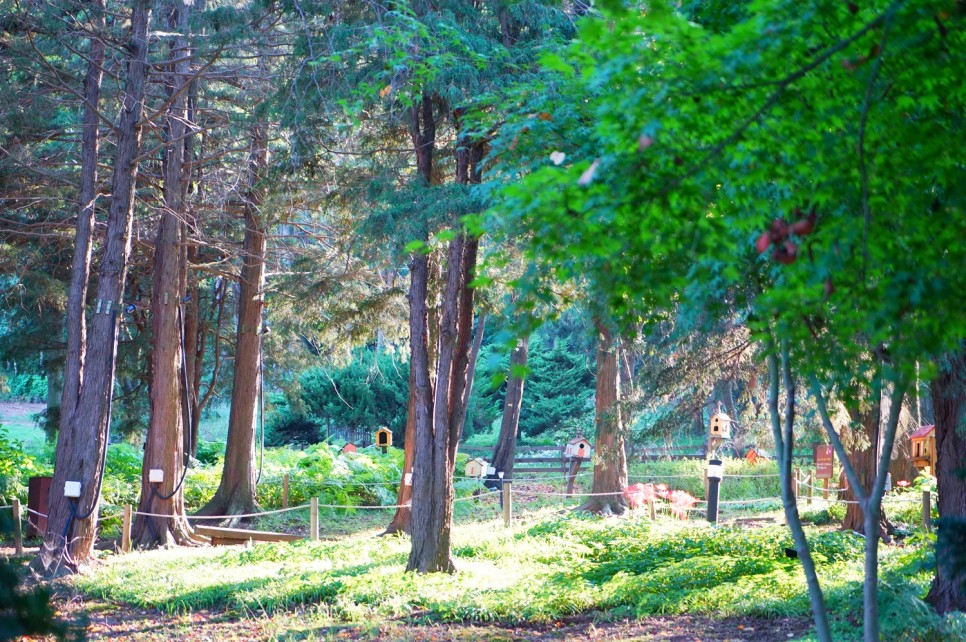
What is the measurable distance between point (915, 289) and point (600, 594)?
6.85 metres

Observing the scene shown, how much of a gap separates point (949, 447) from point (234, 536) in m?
11.2

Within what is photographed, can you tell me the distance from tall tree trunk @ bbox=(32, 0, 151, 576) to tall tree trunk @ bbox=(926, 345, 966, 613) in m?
9.26

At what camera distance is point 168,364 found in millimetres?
13984

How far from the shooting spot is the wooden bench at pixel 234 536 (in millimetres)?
14795

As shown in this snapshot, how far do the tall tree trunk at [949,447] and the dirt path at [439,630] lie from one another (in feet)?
3.58

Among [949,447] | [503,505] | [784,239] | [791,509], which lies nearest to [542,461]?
[503,505]

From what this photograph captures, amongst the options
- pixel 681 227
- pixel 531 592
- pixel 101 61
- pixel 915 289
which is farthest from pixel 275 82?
pixel 915 289

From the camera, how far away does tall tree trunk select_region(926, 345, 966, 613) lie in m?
7.10

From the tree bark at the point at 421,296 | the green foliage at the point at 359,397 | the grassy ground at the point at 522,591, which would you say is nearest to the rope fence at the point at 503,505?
the grassy ground at the point at 522,591

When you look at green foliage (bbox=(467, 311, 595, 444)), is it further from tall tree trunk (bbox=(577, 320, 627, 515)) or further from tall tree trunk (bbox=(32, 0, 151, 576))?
tall tree trunk (bbox=(32, 0, 151, 576))

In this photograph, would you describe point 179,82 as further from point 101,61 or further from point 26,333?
point 26,333

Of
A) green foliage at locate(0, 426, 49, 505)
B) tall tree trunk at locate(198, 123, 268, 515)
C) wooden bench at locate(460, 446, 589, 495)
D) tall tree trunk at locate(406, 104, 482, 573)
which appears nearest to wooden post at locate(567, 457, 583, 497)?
wooden bench at locate(460, 446, 589, 495)

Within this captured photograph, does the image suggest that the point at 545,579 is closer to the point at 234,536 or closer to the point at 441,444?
the point at 441,444

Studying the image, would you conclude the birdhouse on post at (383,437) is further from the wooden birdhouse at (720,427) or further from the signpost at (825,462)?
the signpost at (825,462)
